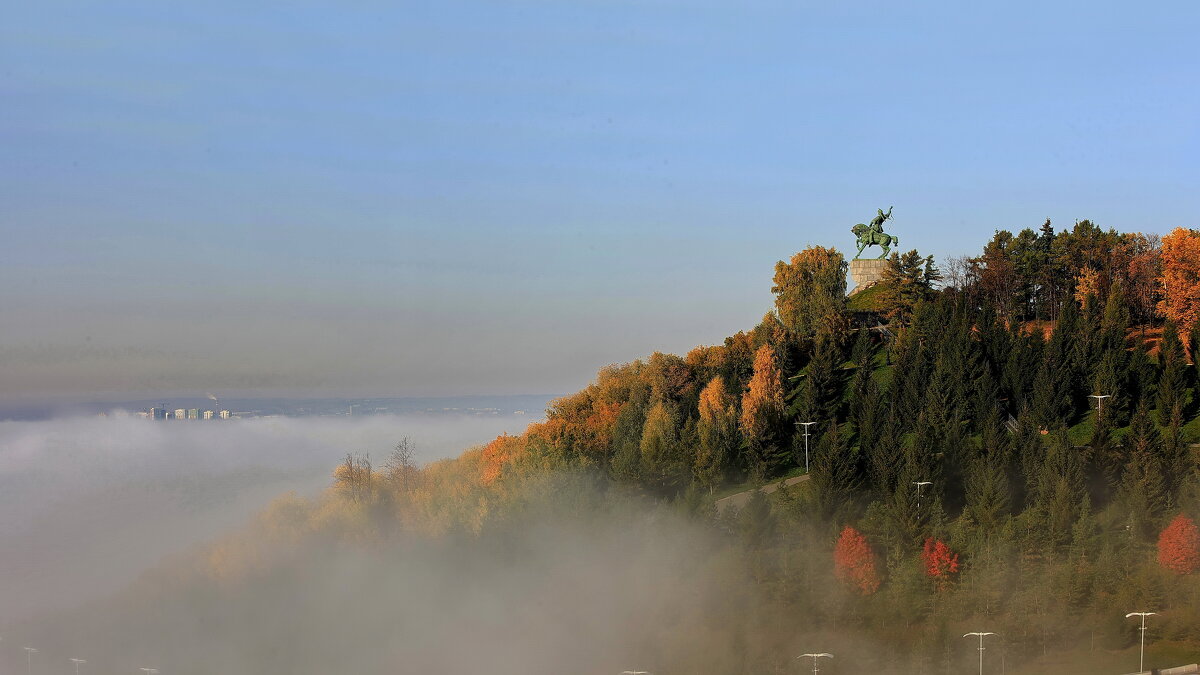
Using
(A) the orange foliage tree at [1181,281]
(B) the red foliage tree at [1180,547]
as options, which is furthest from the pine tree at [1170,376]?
(B) the red foliage tree at [1180,547]

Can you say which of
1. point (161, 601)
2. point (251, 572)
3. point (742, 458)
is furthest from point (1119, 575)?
point (161, 601)

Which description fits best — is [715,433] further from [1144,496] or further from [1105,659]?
[1105,659]

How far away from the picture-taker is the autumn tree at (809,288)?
12212 centimetres

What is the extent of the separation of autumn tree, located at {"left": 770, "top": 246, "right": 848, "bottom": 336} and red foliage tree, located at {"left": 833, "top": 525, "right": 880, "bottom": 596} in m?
47.9

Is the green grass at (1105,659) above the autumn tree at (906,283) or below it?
below

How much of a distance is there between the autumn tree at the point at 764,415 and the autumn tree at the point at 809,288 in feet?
48.0

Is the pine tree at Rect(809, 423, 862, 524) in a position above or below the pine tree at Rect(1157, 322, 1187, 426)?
below

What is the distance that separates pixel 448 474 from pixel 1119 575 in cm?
7097

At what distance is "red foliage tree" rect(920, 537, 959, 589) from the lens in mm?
71625

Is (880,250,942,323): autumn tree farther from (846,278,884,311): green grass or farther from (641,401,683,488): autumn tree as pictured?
(641,401,683,488): autumn tree

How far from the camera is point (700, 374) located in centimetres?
11606

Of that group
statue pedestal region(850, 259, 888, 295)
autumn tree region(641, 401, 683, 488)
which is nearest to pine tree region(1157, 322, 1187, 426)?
autumn tree region(641, 401, 683, 488)

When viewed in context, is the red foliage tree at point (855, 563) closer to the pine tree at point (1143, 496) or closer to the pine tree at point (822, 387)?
the pine tree at point (1143, 496)

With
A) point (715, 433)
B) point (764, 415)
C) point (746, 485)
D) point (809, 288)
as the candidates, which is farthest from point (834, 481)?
point (809, 288)
